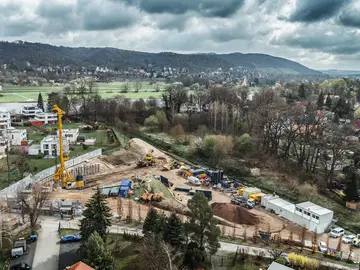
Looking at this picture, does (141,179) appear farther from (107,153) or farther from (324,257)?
(324,257)

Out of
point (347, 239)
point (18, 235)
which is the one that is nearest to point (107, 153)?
point (18, 235)

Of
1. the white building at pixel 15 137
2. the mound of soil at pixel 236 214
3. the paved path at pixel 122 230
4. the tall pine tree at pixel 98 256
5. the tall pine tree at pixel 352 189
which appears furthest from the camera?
the white building at pixel 15 137

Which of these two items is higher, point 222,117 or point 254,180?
point 222,117

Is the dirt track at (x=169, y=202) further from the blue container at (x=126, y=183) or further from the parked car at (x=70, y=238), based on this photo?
the parked car at (x=70, y=238)

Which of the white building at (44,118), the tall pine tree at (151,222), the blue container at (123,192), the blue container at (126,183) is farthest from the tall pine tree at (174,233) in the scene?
the white building at (44,118)

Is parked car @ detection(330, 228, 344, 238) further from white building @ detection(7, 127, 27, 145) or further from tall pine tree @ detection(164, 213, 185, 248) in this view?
white building @ detection(7, 127, 27, 145)

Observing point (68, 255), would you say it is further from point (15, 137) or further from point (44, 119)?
point (44, 119)
